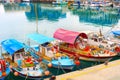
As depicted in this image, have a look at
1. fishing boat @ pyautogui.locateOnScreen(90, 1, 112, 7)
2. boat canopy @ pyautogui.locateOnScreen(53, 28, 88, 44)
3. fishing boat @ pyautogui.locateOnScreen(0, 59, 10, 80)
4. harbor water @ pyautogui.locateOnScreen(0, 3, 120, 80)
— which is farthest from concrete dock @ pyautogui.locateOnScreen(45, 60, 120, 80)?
fishing boat @ pyautogui.locateOnScreen(90, 1, 112, 7)

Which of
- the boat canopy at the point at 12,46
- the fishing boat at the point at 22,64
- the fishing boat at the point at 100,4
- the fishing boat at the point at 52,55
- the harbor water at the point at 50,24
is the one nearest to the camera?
the fishing boat at the point at 22,64

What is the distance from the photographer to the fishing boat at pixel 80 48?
26.2 metres

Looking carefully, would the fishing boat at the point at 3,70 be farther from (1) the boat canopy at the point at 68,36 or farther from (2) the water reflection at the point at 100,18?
(2) the water reflection at the point at 100,18

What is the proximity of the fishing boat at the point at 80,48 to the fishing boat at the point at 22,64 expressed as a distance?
502cm

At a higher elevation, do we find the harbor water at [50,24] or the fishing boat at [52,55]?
the fishing boat at [52,55]

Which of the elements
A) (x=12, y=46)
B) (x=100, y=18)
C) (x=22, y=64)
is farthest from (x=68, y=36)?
(x=100, y=18)

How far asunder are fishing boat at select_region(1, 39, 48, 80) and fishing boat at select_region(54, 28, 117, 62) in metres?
5.02

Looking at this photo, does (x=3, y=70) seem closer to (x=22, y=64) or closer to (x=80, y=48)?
(x=22, y=64)

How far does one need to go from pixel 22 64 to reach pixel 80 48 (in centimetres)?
842

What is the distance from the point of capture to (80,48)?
90.9 feet

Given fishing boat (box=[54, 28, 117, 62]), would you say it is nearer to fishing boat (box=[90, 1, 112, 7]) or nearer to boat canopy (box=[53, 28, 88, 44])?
boat canopy (box=[53, 28, 88, 44])

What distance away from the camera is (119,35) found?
36.1 meters

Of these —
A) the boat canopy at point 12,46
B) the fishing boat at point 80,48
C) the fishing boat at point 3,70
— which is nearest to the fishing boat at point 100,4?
the fishing boat at point 80,48

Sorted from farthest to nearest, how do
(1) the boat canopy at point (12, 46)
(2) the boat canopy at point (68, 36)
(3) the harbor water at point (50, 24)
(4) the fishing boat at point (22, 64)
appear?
(3) the harbor water at point (50, 24)
(2) the boat canopy at point (68, 36)
(1) the boat canopy at point (12, 46)
(4) the fishing boat at point (22, 64)
